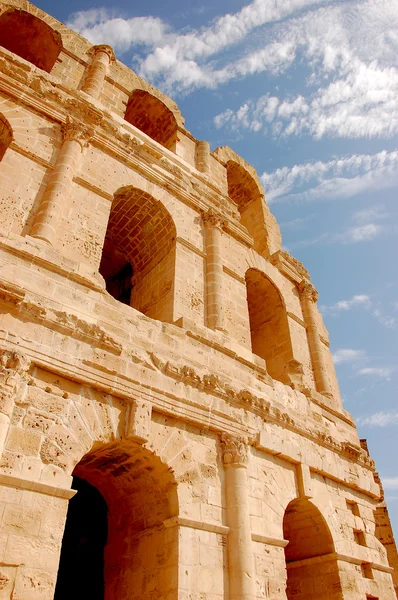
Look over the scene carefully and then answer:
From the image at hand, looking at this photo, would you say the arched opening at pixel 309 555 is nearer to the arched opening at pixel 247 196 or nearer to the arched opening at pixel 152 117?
the arched opening at pixel 247 196

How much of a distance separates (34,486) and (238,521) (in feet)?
9.54

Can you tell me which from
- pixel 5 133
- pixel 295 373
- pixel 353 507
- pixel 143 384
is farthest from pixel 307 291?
pixel 5 133

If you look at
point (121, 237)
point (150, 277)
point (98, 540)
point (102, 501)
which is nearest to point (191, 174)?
point (121, 237)

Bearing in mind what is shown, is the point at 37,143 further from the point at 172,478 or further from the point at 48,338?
the point at 172,478

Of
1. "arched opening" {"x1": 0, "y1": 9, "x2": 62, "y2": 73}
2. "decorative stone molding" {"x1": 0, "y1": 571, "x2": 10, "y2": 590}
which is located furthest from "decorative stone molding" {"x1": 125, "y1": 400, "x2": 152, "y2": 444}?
"arched opening" {"x1": 0, "y1": 9, "x2": 62, "y2": 73}

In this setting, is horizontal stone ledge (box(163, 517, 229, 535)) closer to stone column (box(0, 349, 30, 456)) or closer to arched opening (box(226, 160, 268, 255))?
stone column (box(0, 349, 30, 456))

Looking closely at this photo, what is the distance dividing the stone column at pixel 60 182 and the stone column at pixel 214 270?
3131 millimetres

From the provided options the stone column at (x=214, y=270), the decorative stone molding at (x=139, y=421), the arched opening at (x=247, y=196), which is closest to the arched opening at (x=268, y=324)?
the stone column at (x=214, y=270)

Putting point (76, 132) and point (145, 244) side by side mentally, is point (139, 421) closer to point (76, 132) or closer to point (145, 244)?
point (145, 244)

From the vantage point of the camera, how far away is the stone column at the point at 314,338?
11.3 metres

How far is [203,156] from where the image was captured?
510 inches

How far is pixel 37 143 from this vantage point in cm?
849

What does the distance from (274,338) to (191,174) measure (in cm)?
445

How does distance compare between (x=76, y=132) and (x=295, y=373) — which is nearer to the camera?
(x=76, y=132)
